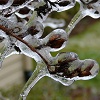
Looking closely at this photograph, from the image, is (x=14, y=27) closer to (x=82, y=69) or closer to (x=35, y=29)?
(x=35, y=29)

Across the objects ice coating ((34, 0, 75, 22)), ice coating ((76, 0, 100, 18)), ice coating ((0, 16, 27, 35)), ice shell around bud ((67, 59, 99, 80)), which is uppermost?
ice coating ((0, 16, 27, 35))

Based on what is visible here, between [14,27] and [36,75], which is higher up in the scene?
[14,27]

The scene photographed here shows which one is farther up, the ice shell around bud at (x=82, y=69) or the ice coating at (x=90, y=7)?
the ice coating at (x=90, y=7)

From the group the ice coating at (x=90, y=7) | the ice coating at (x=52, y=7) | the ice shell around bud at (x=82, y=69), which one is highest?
the ice coating at (x=52, y=7)

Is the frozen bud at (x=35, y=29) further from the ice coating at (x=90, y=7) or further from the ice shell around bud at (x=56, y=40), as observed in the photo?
the ice coating at (x=90, y=7)

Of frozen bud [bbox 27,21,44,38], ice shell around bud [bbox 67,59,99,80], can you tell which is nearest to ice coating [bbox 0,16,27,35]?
frozen bud [bbox 27,21,44,38]

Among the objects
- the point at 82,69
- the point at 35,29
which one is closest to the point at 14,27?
the point at 35,29

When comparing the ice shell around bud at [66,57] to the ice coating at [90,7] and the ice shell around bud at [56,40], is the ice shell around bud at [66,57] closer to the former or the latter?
the ice shell around bud at [56,40]

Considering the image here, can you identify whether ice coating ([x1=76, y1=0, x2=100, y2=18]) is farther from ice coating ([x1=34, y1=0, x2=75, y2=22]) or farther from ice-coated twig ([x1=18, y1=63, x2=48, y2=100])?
ice-coated twig ([x1=18, y1=63, x2=48, y2=100])

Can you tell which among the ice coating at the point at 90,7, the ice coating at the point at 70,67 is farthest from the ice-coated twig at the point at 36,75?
the ice coating at the point at 90,7
